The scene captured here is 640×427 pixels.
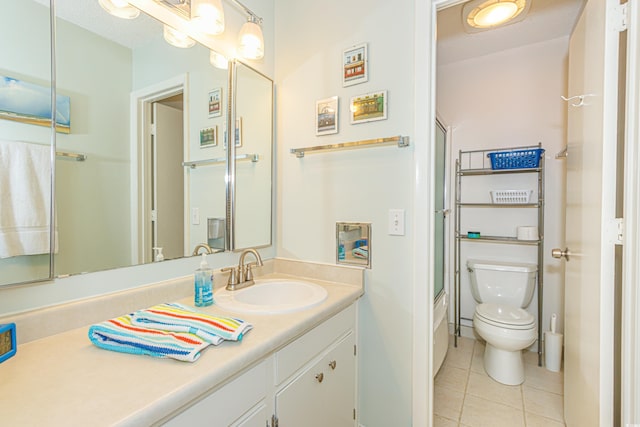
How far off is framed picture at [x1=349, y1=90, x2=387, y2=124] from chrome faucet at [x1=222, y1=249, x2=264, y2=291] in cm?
84

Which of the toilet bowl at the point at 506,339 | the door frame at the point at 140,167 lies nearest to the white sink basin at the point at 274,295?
the door frame at the point at 140,167

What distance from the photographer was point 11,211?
83 cm

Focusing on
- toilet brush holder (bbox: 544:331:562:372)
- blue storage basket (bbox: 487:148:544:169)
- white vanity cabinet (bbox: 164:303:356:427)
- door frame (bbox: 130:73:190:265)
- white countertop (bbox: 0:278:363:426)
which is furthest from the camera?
blue storage basket (bbox: 487:148:544:169)

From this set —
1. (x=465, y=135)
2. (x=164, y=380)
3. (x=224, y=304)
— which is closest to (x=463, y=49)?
(x=465, y=135)

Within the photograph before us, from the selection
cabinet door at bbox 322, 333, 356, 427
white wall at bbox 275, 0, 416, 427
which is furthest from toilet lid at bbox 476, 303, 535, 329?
cabinet door at bbox 322, 333, 356, 427

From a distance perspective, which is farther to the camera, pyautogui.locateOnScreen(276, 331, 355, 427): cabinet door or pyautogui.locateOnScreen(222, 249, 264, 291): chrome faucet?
pyautogui.locateOnScreen(222, 249, 264, 291): chrome faucet

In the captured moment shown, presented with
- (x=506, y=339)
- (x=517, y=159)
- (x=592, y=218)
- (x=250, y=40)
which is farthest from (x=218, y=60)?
(x=506, y=339)

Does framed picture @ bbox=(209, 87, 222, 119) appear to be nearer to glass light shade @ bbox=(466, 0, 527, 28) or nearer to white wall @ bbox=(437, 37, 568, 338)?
glass light shade @ bbox=(466, 0, 527, 28)

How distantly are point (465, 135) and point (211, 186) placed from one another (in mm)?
2319

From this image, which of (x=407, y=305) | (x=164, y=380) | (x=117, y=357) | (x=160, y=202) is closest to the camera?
(x=164, y=380)

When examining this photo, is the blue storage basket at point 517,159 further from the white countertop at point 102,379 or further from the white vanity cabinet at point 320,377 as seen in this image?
the white countertop at point 102,379

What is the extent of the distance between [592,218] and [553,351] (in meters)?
1.55

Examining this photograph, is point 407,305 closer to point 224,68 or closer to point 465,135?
point 224,68

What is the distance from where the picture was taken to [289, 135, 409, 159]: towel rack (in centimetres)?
133
